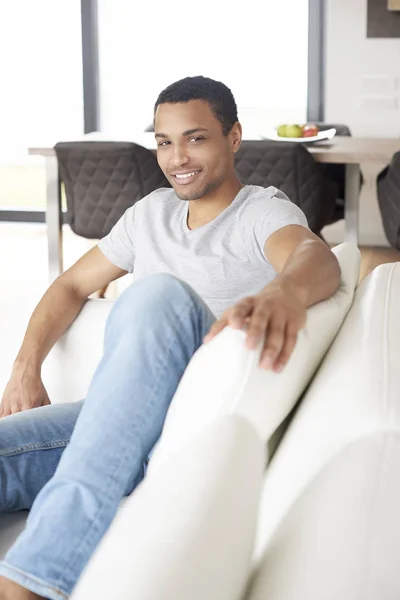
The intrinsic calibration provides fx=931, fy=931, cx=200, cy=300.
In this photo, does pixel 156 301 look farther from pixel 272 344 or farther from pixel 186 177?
pixel 186 177

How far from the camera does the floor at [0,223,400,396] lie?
4.27m

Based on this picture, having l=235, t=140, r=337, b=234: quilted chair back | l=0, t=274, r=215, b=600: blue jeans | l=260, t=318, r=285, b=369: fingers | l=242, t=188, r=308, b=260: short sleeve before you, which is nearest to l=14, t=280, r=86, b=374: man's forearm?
l=242, t=188, r=308, b=260: short sleeve

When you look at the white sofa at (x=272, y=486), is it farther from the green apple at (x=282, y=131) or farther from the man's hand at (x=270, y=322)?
the green apple at (x=282, y=131)

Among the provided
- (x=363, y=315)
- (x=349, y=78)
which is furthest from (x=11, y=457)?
(x=349, y=78)

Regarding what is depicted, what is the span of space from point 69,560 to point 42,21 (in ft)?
18.7

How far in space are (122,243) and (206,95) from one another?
0.38m

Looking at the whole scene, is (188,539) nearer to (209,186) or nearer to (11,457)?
(11,457)

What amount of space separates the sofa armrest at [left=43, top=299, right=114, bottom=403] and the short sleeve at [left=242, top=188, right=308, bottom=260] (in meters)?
0.35

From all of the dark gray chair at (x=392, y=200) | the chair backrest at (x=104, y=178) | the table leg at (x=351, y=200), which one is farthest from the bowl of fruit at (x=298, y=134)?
the chair backrest at (x=104, y=178)

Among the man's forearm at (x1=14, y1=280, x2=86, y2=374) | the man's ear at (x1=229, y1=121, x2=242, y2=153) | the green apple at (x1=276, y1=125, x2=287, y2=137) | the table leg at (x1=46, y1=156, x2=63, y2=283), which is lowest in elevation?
the table leg at (x1=46, y1=156, x2=63, y2=283)

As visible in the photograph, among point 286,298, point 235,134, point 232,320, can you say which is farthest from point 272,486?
point 235,134

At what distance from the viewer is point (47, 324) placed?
6.50 feet

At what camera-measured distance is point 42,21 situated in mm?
6297

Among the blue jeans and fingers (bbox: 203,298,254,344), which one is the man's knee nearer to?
the blue jeans
